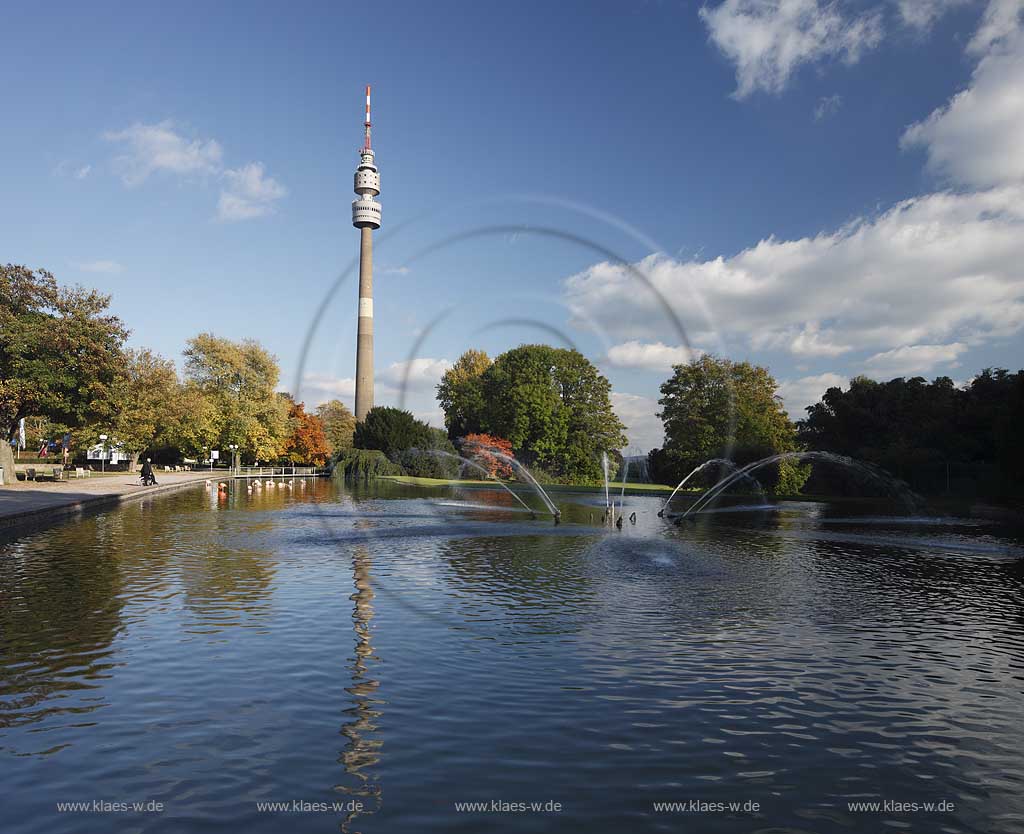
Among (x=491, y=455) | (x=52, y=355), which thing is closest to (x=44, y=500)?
(x=52, y=355)

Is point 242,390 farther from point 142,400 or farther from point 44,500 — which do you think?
point 44,500

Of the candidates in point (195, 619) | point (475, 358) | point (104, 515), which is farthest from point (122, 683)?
point (475, 358)

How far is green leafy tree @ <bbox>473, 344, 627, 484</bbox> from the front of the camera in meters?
84.7

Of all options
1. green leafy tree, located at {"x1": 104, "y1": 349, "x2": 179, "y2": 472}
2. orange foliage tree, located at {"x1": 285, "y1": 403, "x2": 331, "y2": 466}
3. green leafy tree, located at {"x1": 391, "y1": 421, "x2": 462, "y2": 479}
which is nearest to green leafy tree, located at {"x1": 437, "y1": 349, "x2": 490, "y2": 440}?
green leafy tree, located at {"x1": 391, "y1": 421, "x2": 462, "y2": 479}

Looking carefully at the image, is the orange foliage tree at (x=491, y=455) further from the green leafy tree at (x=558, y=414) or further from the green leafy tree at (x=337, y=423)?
the green leafy tree at (x=337, y=423)

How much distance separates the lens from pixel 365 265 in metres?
116

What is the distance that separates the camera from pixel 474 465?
8675 centimetres

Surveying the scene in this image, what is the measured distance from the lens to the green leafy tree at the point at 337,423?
142m

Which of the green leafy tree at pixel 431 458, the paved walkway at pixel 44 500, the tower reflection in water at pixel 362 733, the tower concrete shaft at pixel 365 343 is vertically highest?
the tower concrete shaft at pixel 365 343

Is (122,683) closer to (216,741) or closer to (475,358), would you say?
(216,741)

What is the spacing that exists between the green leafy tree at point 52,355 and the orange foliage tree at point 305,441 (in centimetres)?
5738

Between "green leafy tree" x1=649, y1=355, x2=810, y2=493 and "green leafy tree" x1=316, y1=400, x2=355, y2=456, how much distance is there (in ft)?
253

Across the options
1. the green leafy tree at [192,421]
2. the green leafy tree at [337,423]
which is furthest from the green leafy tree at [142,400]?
the green leafy tree at [337,423]

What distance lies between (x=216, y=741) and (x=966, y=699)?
889cm
